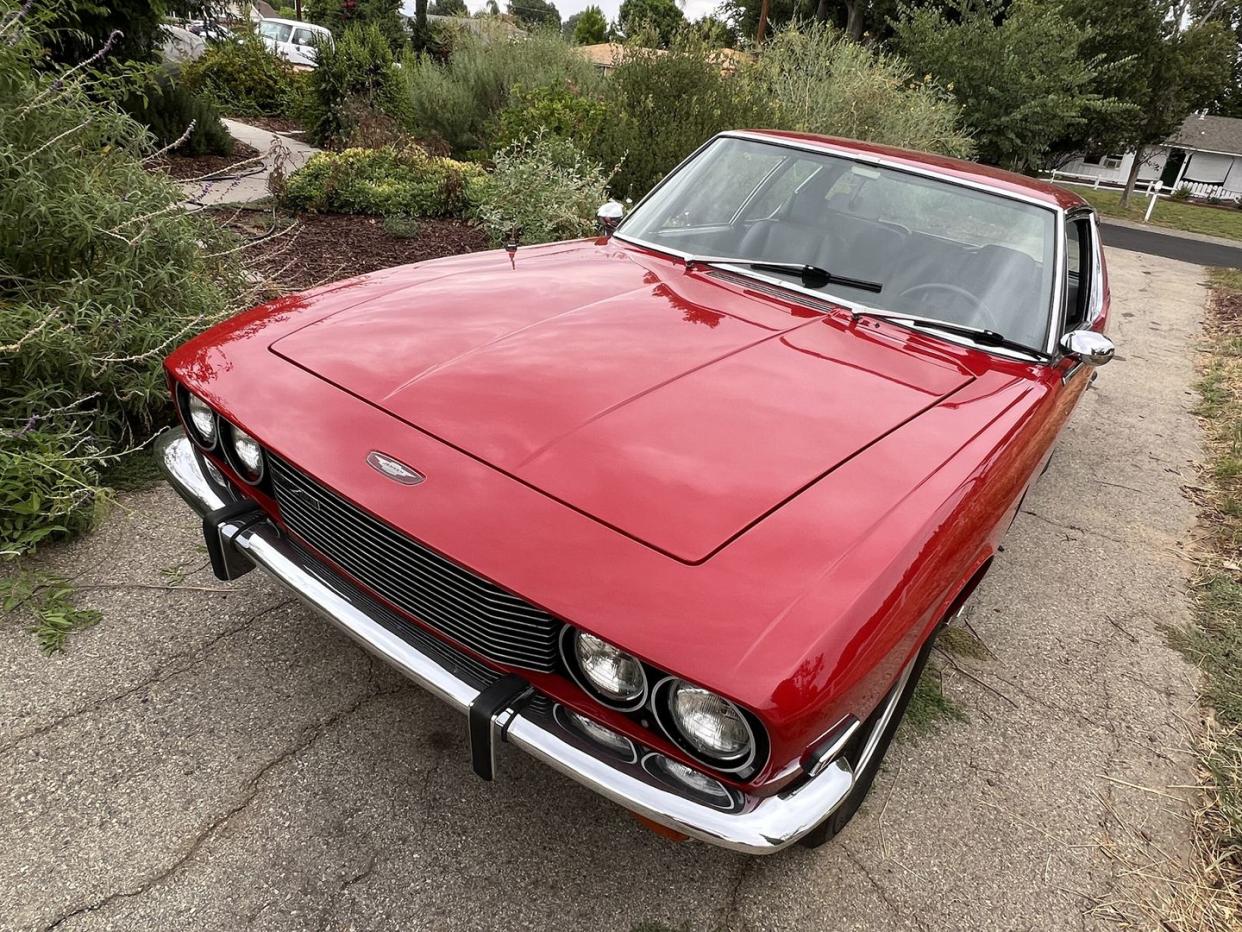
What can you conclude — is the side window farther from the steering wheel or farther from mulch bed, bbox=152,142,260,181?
mulch bed, bbox=152,142,260,181

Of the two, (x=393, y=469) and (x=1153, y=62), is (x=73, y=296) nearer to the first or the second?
(x=393, y=469)

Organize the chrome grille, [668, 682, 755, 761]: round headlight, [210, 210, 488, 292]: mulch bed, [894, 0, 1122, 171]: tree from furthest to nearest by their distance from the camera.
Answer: [894, 0, 1122, 171]: tree → [210, 210, 488, 292]: mulch bed → the chrome grille → [668, 682, 755, 761]: round headlight

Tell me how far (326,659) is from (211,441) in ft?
2.37

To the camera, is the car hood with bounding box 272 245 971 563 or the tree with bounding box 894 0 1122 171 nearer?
the car hood with bounding box 272 245 971 563

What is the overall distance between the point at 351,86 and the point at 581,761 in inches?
400

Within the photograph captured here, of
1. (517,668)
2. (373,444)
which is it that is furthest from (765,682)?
(373,444)

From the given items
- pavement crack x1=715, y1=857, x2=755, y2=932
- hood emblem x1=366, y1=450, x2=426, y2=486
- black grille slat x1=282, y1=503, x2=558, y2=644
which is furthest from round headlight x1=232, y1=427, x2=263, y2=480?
pavement crack x1=715, y1=857, x2=755, y2=932

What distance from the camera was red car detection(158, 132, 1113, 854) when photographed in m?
1.32

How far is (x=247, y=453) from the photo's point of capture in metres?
1.88

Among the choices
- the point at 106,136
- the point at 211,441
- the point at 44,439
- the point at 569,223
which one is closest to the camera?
the point at 211,441

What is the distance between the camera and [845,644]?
4.25 ft

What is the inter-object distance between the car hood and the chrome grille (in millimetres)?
223

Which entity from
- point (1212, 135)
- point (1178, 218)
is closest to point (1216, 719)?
point (1178, 218)

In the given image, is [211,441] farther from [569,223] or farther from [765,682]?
[569,223]
